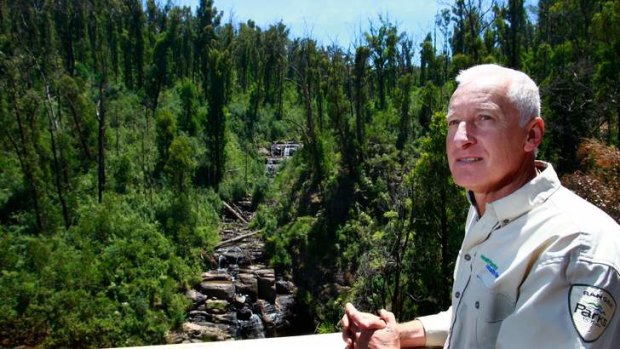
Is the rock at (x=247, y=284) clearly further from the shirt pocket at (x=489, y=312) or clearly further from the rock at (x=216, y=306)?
the shirt pocket at (x=489, y=312)

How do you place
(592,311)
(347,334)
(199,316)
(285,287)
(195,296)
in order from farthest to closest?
1. (285,287)
2. (195,296)
3. (199,316)
4. (347,334)
5. (592,311)

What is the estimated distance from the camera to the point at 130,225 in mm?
17906

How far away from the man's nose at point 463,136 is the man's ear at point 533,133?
0.37 feet

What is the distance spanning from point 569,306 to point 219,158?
24.6 metres

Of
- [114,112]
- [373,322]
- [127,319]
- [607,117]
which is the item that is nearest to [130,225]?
[127,319]

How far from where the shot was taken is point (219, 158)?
25.0m

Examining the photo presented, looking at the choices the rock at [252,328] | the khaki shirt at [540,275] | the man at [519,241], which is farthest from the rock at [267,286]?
the khaki shirt at [540,275]

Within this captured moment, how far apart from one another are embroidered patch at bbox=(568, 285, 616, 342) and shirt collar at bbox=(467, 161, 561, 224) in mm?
241

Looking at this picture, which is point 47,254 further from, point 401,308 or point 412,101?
point 412,101

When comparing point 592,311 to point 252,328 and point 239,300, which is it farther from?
point 239,300

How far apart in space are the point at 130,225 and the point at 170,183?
353 centimetres

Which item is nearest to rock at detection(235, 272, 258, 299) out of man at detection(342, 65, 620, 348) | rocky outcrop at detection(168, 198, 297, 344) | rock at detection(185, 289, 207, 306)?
rocky outcrop at detection(168, 198, 297, 344)

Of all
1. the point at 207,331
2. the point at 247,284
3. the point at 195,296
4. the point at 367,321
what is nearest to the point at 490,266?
the point at 367,321

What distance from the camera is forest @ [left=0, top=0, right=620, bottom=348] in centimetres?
1302
